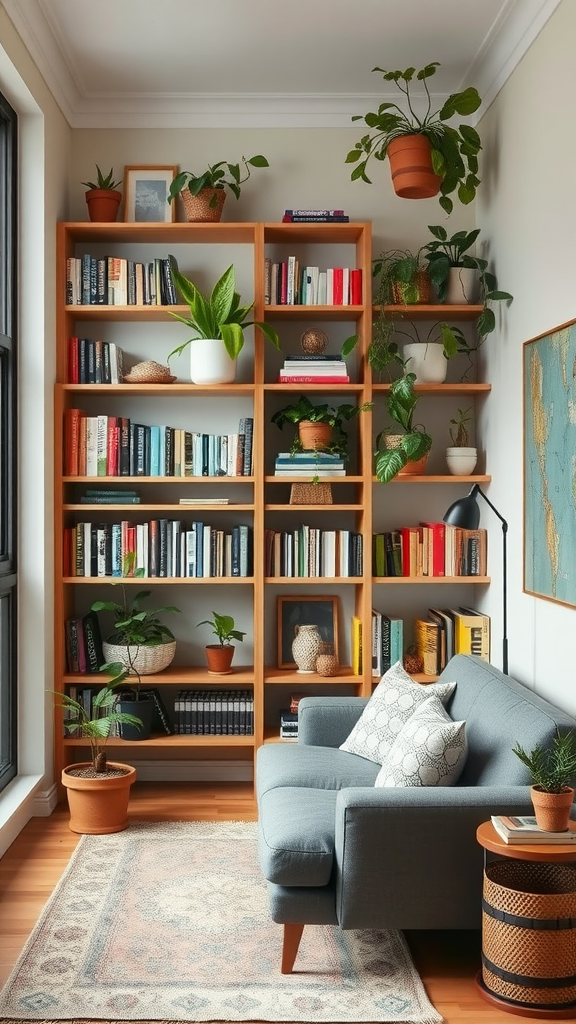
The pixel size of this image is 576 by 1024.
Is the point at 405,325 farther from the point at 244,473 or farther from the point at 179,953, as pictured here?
the point at 179,953

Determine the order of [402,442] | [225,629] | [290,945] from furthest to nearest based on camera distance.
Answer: [225,629], [402,442], [290,945]

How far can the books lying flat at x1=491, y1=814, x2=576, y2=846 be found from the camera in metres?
2.49

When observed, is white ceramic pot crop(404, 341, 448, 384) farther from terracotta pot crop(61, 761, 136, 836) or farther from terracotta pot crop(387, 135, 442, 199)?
terracotta pot crop(61, 761, 136, 836)

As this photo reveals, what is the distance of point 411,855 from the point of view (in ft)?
8.66

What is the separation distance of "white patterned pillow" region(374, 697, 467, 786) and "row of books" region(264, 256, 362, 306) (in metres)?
2.17

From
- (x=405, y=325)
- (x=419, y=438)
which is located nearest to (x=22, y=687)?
(x=419, y=438)

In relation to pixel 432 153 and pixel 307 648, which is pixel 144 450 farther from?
pixel 432 153

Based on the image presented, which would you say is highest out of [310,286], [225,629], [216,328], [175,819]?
[310,286]

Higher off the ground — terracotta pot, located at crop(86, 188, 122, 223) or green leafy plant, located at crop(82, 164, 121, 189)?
green leafy plant, located at crop(82, 164, 121, 189)

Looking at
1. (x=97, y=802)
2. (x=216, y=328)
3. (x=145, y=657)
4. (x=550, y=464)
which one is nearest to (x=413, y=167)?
(x=216, y=328)

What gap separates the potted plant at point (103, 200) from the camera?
444 centimetres

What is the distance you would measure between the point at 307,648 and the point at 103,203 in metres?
2.18

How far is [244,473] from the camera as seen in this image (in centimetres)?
446

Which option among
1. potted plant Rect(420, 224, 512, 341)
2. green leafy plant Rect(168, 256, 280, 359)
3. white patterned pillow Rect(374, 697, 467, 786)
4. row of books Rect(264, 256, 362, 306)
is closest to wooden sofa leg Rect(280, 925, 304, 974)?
white patterned pillow Rect(374, 697, 467, 786)
